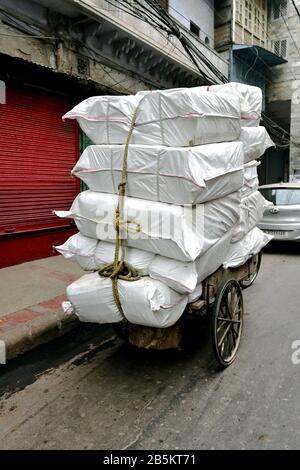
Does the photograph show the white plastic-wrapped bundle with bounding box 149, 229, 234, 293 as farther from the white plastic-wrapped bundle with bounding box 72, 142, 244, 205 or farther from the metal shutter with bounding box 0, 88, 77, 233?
the metal shutter with bounding box 0, 88, 77, 233

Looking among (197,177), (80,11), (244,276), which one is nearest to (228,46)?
(80,11)

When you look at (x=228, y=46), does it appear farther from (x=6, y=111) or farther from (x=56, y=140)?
(x=6, y=111)

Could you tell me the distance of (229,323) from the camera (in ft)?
11.0

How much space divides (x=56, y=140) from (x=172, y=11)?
22.0 feet

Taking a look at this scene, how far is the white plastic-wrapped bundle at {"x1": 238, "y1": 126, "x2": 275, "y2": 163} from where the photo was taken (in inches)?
153

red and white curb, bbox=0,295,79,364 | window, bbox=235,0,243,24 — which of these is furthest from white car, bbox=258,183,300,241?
window, bbox=235,0,243,24

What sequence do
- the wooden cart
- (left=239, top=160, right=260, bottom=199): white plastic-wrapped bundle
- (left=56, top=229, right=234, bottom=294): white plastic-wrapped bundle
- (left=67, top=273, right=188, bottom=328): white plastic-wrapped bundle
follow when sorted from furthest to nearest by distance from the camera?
1. (left=239, top=160, right=260, bottom=199): white plastic-wrapped bundle
2. the wooden cart
3. (left=56, top=229, right=234, bottom=294): white plastic-wrapped bundle
4. (left=67, top=273, right=188, bottom=328): white plastic-wrapped bundle

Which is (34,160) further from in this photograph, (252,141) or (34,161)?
(252,141)

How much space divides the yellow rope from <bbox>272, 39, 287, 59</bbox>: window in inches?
724

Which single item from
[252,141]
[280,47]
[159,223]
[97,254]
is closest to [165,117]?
[159,223]


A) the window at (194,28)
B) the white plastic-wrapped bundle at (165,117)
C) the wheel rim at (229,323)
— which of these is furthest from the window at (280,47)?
the wheel rim at (229,323)

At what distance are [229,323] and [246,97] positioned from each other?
238cm

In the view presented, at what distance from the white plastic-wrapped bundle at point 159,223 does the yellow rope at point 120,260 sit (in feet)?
0.13

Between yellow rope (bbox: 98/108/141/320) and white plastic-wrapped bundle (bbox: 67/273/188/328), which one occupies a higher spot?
yellow rope (bbox: 98/108/141/320)
